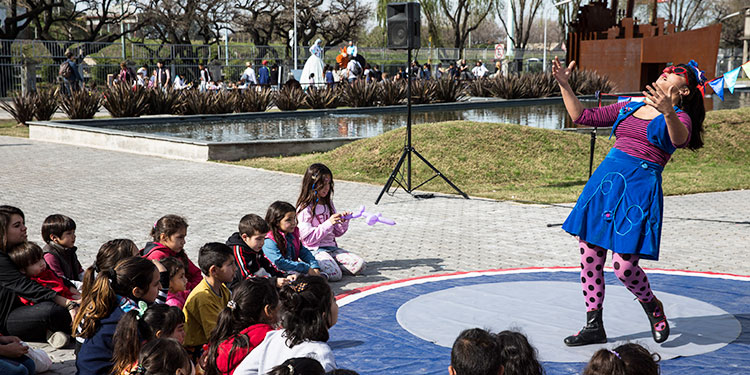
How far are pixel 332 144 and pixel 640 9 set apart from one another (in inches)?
2978

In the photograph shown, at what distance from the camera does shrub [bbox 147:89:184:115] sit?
21.2 meters

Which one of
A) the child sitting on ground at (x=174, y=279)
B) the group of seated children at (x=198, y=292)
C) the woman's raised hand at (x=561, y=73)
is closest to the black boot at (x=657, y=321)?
the woman's raised hand at (x=561, y=73)

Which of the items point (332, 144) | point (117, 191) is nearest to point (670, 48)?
point (332, 144)

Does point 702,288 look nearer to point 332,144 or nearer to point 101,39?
point 332,144

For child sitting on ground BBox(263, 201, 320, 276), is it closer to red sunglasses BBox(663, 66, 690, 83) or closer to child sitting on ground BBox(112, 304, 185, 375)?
child sitting on ground BBox(112, 304, 185, 375)

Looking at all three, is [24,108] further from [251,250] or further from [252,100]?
[251,250]

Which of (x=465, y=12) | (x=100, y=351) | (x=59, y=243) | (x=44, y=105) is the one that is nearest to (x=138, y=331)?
(x=100, y=351)

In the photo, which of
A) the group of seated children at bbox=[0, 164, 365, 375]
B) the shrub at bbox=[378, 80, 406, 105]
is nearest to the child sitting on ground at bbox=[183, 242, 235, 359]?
the group of seated children at bbox=[0, 164, 365, 375]

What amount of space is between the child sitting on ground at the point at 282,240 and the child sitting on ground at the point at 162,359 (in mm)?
2793

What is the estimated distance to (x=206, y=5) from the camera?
47375 millimetres

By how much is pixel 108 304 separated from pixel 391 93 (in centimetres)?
2158

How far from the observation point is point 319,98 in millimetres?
23891

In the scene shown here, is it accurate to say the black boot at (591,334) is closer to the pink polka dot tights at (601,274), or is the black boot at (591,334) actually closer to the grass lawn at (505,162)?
the pink polka dot tights at (601,274)

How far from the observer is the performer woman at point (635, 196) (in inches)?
176
